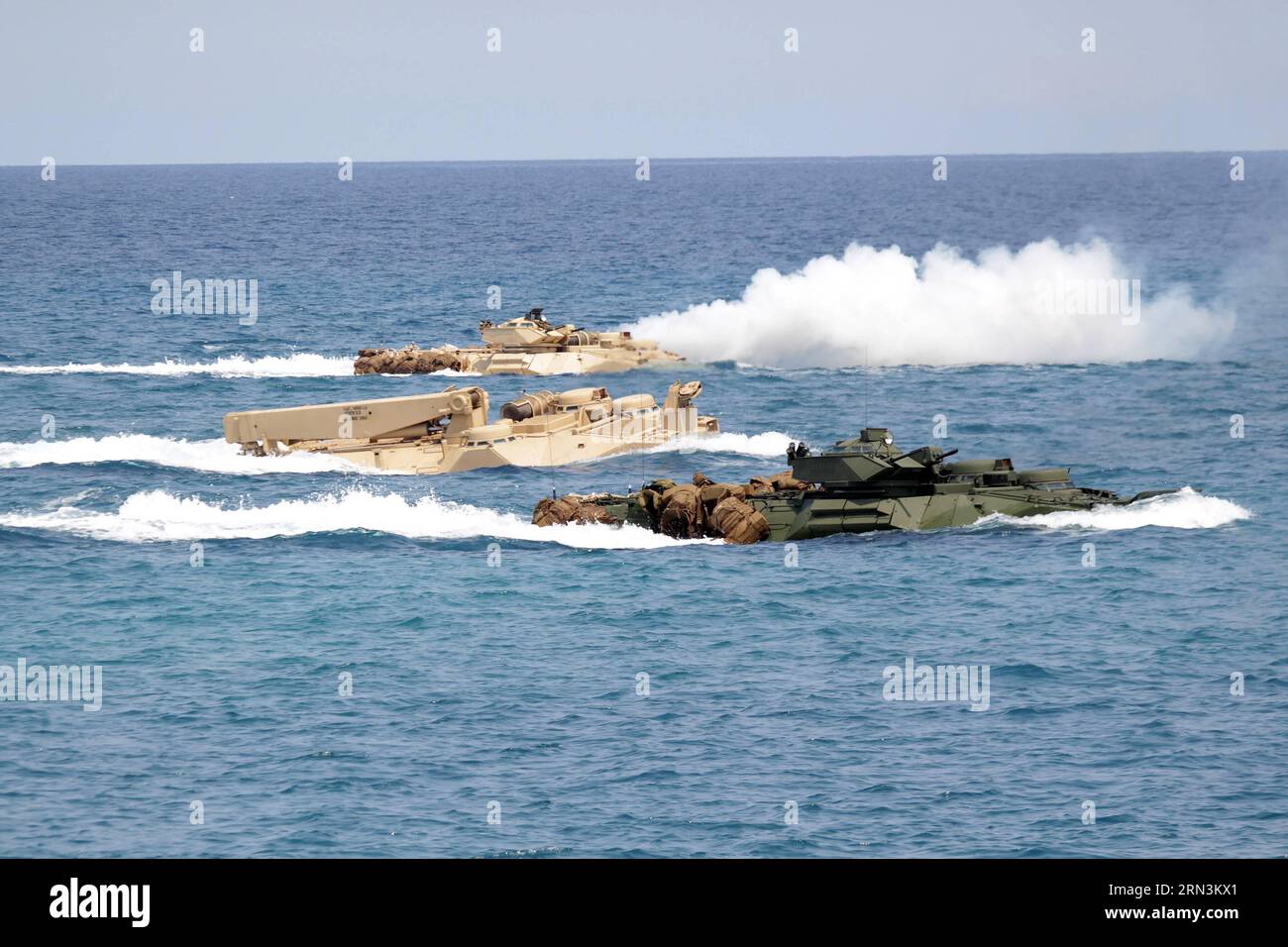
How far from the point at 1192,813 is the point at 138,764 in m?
15.9

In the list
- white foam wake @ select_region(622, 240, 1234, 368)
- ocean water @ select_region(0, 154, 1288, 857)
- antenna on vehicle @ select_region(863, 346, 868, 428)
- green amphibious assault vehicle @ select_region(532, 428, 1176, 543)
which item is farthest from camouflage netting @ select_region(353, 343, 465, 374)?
green amphibious assault vehicle @ select_region(532, 428, 1176, 543)

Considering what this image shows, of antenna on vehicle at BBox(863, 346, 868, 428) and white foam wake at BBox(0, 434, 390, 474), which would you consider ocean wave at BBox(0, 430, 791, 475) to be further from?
antenna on vehicle at BBox(863, 346, 868, 428)

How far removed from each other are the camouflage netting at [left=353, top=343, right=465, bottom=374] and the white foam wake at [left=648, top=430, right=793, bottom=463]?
69.9 ft

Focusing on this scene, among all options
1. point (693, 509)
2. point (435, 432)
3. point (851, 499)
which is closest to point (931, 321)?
point (435, 432)

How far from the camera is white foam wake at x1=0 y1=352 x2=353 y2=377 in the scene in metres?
82.5

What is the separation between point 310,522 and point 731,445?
60.8ft

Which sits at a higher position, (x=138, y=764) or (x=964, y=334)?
(x=964, y=334)

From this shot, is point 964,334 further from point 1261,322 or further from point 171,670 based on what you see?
point 171,670

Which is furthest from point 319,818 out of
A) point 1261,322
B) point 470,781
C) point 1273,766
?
point 1261,322

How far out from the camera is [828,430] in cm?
6581

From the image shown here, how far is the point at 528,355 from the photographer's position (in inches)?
3125

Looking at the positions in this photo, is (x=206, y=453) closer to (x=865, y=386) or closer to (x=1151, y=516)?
(x=1151, y=516)
